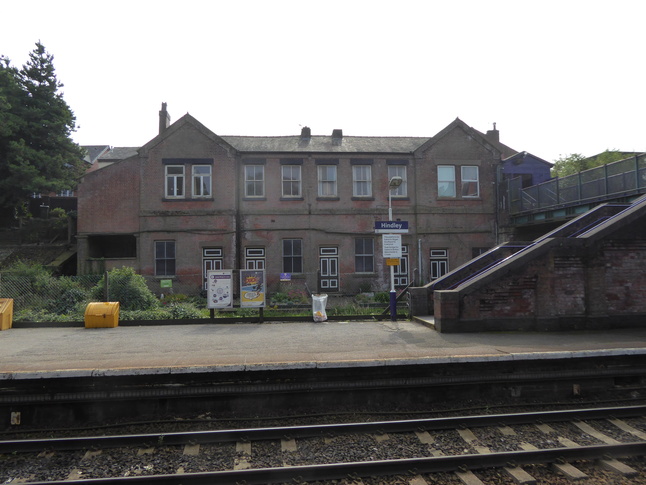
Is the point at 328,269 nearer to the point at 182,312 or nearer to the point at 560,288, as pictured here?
the point at 182,312

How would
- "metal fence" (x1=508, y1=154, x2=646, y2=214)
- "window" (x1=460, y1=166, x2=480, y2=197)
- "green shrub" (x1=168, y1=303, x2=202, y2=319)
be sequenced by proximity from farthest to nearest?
"window" (x1=460, y1=166, x2=480, y2=197) < "metal fence" (x1=508, y1=154, x2=646, y2=214) < "green shrub" (x1=168, y1=303, x2=202, y2=319)

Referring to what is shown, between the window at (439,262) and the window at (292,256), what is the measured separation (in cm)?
714

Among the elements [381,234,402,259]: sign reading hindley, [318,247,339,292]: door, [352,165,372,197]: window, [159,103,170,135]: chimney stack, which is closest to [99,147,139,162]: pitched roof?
[159,103,170,135]: chimney stack

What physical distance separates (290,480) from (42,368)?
4.98 m

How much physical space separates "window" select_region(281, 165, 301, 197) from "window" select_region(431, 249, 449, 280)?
316 inches

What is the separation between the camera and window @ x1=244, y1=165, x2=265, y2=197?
839 inches

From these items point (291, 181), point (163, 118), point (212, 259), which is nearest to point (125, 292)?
point (212, 259)

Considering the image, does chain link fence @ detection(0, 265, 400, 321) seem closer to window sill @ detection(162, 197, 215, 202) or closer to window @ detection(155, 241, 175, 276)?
window @ detection(155, 241, 175, 276)

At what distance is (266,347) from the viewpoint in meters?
8.63

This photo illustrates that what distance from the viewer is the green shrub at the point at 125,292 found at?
14430 millimetres

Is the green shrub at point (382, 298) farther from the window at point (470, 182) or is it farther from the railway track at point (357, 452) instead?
the railway track at point (357, 452)

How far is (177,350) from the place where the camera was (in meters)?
8.50

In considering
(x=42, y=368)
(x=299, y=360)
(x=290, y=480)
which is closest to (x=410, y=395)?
(x=299, y=360)

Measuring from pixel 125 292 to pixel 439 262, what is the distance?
1532 cm
